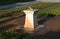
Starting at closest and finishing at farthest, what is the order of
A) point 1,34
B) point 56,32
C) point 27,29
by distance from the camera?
1. point 1,34
2. point 56,32
3. point 27,29

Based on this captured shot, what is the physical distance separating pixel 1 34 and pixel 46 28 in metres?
3.64

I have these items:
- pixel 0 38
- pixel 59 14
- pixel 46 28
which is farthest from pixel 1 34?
pixel 59 14

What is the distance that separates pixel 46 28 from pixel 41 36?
2114 millimetres

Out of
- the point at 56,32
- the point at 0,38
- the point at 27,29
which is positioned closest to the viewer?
the point at 0,38

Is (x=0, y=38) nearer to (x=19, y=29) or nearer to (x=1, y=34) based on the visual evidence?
(x=1, y=34)

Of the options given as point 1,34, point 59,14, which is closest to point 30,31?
point 1,34

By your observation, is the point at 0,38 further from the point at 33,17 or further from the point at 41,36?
the point at 33,17

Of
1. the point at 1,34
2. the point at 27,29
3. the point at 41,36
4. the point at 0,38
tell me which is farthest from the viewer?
the point at 27,29

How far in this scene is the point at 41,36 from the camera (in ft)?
35.3

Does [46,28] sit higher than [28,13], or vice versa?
[28,13]

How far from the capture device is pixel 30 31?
39.5 feet

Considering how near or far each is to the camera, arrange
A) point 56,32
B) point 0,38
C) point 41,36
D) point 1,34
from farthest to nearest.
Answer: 1. point 56,32
2. point 41,36
3. point 1,34
4. point 0,38

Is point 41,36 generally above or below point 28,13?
below

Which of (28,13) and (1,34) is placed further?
(28,13)
